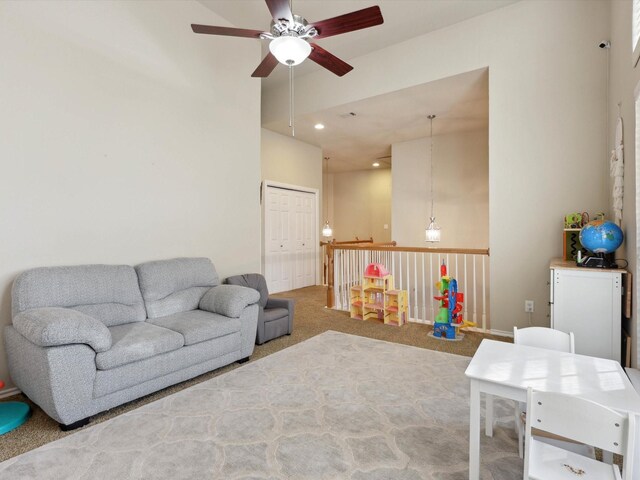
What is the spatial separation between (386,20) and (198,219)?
3.32 meters

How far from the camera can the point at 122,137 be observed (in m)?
3.46

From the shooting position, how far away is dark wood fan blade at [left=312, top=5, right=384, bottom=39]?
249 cm

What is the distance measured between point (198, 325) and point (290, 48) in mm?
2292

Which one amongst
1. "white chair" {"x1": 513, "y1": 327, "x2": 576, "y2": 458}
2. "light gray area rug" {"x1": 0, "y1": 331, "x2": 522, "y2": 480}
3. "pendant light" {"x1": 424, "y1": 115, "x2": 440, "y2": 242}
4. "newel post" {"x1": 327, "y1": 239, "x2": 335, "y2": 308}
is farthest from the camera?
"pendant light" {"x1": 424, "y1": 115, "x2": 440, "y2": 242}

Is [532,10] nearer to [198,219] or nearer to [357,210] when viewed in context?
[198,219]

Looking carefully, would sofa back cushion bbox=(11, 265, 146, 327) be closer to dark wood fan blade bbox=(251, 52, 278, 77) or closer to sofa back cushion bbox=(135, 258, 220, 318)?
sofa back cushion bbox=(135, 258, 220, 318)

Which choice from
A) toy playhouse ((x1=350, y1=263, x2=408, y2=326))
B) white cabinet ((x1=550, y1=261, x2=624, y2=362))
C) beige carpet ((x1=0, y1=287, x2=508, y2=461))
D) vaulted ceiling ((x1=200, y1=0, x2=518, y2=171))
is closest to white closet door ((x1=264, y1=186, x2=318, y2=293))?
beige carpet ((x1=0, y1=287, x2=508, y2=461))

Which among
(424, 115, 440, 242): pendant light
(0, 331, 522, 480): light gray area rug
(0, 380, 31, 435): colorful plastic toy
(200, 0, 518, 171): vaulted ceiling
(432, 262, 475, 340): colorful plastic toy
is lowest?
(0, 331, 522, 480): light gray area rug

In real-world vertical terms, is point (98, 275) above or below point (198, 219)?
below

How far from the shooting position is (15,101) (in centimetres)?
280

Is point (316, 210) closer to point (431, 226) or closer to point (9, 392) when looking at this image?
point (431, 226)

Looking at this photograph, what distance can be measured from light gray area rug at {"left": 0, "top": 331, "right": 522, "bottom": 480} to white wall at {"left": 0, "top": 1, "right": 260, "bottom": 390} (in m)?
1.42

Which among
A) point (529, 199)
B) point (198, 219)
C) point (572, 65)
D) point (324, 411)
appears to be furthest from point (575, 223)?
point (198, 219)

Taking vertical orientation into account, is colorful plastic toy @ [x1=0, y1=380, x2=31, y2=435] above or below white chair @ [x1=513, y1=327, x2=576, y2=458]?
below
